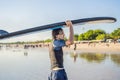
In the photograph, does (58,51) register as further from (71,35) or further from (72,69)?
(72,69)

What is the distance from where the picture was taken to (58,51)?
16.9 ft

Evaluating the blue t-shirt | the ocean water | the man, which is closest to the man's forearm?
the man

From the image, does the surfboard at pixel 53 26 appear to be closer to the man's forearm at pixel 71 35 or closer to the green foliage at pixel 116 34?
the man's forearm at pixel 71 35

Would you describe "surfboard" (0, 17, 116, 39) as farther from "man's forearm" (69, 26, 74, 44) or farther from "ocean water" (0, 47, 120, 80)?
"ocean water" (0, 47, 120, 80)

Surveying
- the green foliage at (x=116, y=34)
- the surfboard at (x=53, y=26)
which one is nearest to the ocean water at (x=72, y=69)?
the surfboard at (x=53, y=26)

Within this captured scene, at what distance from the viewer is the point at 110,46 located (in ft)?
234

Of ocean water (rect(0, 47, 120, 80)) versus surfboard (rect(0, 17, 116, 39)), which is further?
ocean water (rect(0, 47, 120, 80))

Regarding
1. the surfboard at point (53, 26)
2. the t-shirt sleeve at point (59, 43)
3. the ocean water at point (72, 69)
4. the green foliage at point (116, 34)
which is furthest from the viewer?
the green foliage at point (116, 34)

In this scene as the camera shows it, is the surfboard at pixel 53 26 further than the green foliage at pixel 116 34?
No

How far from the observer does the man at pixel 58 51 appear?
505 centimetres

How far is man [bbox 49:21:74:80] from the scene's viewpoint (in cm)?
505

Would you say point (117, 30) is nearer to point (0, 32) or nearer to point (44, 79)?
point (44, 79)

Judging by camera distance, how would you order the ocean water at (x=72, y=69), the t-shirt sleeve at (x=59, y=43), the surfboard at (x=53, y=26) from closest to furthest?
the surfboard at (x=53, y=26) < the t-shirt sleeve at (x=59, y=43) < the ocean water at (x=72, y=69)

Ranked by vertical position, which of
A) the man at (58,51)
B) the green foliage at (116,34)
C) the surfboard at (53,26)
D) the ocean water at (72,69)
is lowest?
the ocean water at (72,69)
